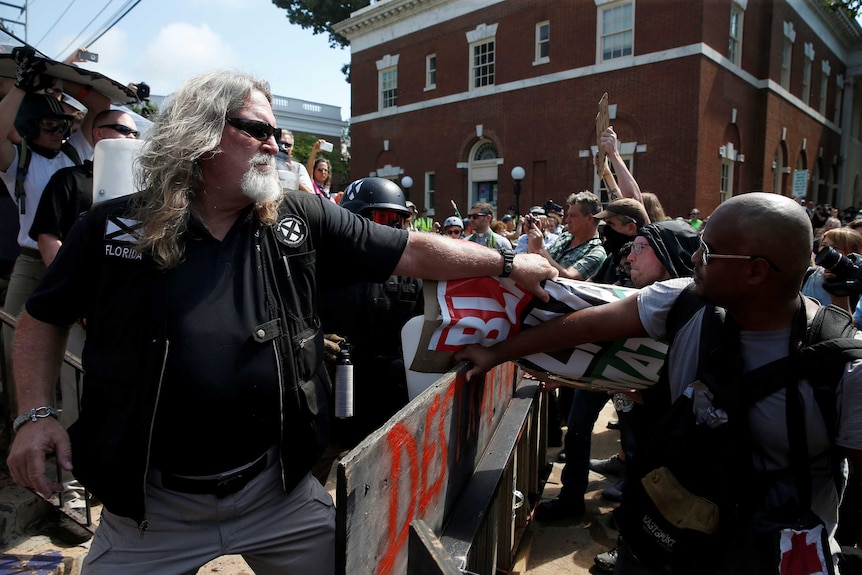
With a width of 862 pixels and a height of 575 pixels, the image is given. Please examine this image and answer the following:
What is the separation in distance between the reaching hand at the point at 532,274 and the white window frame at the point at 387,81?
25.4m

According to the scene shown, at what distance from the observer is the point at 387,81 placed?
26797mm

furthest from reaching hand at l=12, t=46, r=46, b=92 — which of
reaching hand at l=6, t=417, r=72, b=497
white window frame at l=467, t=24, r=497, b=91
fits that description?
white window frame at l=467, t=24, r=497, b=91

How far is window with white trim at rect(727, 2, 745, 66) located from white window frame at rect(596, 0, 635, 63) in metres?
3.38

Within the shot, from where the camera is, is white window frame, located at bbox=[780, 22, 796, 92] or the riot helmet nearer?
the riot helmet

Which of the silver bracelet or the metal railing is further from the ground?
the silver bracelet

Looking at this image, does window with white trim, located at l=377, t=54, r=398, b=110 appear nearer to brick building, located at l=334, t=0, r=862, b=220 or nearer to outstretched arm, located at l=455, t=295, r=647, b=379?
brick building, located at l=334, t=0, r=862, b=220

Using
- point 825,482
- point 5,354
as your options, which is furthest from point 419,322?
point 5,354

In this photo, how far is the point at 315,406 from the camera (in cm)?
196

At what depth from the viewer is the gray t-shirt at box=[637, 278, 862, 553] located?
160cm

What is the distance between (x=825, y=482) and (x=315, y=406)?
163cm

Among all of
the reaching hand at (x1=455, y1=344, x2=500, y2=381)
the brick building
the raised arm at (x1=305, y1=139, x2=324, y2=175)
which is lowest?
the reaching hand at (x1=455, y1=344, x2=500, y2=381)

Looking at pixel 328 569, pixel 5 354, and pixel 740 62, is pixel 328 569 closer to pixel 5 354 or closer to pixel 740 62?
pixel 5 354

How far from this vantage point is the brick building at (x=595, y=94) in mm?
17953

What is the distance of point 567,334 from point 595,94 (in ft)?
62.2
